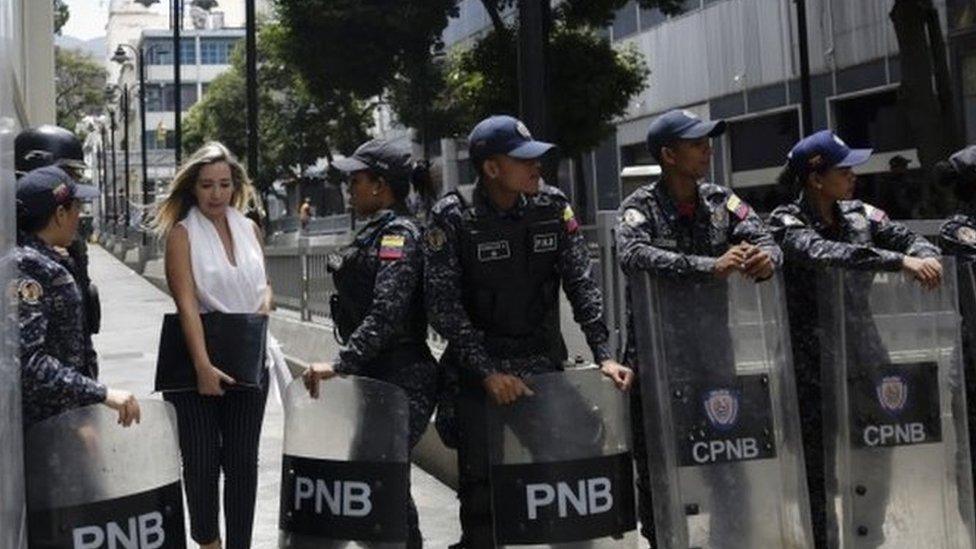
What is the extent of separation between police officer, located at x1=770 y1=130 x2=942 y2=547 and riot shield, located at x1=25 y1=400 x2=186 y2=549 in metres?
2.38

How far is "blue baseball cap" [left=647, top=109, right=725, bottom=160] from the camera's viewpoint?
15.8 feet

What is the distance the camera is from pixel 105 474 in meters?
3.97

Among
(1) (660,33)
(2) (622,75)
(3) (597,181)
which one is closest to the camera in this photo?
(2) (622,75)

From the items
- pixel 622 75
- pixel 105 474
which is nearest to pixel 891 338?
pixel 105 474

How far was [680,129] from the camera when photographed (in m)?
4.83

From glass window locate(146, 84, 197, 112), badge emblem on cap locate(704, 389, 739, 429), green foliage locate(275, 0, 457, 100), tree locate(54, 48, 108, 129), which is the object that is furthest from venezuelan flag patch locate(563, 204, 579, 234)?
glass window locate(146, 84, 197, 112)

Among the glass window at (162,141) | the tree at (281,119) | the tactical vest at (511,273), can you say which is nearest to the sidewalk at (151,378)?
the tactical vest at (511,273)

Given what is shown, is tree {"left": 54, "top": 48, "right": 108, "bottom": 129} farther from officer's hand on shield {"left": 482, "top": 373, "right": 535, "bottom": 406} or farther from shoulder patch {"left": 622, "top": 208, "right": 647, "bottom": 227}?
officer's hand on shield {"left": 482, "top": 373, "right": 535, "bottom": 406}

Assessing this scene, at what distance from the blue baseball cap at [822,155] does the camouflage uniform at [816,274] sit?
0.17m

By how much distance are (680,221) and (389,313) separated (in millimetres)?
1136

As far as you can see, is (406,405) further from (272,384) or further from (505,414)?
(272,384)

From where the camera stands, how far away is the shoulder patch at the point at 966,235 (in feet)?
17.4

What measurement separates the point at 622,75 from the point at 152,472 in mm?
23139

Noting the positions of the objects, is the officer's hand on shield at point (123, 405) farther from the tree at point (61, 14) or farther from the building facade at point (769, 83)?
the tree at point (61, 14)
